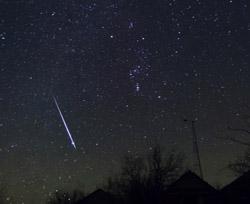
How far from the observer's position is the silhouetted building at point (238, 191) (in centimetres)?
3669

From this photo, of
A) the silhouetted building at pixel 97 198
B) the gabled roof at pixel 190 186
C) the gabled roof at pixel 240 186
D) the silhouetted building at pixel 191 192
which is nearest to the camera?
the gabled roof at pixel 240 186

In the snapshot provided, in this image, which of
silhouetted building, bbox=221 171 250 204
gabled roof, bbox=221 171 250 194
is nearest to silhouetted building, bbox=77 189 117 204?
silhouetted building, bbox=221 171 250 204

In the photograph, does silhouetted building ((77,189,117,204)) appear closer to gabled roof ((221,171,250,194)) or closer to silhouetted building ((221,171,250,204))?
silhouetted building ((221,171,250,204))

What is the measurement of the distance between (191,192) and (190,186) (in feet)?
1.70

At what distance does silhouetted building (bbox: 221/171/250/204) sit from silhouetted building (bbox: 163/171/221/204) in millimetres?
1320

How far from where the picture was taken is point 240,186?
3722 cm

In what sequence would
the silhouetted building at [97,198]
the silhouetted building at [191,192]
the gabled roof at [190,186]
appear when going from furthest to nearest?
the silhouetted building at [97,198] < the gabled roof at [190,186] < the silhouetted building at [191,192]

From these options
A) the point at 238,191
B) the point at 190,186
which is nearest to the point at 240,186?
the point at 238,191

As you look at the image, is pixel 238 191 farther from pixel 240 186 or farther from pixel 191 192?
pixel 191 192

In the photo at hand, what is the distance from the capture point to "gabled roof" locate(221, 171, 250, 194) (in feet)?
→ 120

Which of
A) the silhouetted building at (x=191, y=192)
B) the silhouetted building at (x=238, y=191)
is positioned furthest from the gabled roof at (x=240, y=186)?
the silhouetted building at (x=191, y=192)

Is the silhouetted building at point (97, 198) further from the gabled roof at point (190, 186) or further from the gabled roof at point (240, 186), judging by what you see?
the gabled roof at point (240, 186)

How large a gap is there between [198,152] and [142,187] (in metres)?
14.5

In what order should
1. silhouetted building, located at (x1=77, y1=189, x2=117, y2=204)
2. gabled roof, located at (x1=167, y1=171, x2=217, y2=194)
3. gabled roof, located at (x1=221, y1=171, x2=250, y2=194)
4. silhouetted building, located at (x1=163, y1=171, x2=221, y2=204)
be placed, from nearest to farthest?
gabled roof, located at (x1=221, y1=171, x2=250, y2=194), silhouetted building, located at (x1=163, y1=171, x2=221, y2=204), gabled roof, located at (x1=167, y1=171, x2=217, y2=194), silhouetted building, located at (x1=77, y1=189, x2=117, y2=204)
